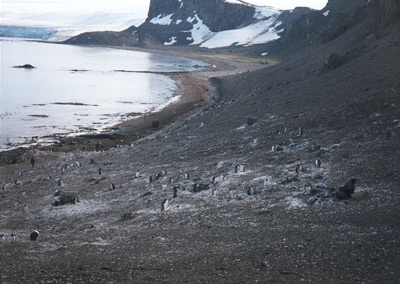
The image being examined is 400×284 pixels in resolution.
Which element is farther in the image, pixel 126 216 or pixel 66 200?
pixel 66 200

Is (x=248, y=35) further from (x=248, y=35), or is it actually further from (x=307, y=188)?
(x=307, y=188)

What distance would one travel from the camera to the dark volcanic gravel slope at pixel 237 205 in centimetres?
890

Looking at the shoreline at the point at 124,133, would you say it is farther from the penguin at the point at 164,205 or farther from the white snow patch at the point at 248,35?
the white snow patch at the point at 248,35

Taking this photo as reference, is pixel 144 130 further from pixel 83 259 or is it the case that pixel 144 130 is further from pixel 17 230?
pixel 83 259

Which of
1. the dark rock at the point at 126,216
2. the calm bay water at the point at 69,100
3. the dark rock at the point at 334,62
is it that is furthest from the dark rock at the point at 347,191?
the calm bay water at the point at 69,100

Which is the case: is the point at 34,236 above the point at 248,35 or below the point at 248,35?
below

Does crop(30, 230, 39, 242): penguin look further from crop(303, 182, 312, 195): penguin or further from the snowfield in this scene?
the snowfield

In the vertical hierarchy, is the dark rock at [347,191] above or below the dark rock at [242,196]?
above

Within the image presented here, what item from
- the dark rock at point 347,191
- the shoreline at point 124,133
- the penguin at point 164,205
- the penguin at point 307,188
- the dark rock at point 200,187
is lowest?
the shoreline at point 124,133

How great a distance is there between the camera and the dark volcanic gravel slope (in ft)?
29.2

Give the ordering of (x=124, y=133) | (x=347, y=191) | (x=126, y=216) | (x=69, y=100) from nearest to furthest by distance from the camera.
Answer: (x=347, y=191), (x=126, y=216), (x=124, y=133), (x=69, y=100)

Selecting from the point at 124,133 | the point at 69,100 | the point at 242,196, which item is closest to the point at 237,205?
the point at 242,196

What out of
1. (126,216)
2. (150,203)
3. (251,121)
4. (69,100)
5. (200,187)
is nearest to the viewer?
(126,216)

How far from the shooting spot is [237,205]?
13016mm
